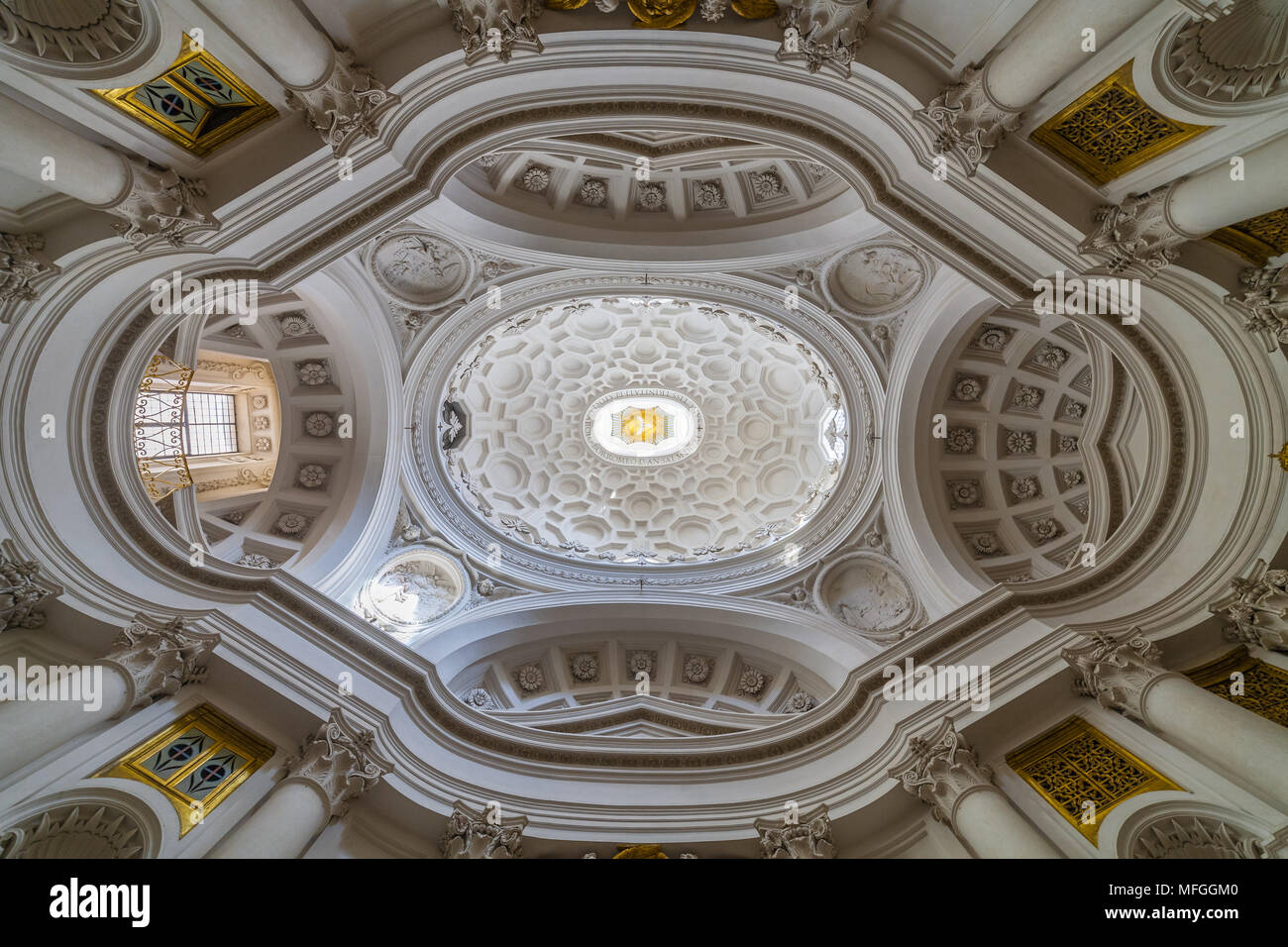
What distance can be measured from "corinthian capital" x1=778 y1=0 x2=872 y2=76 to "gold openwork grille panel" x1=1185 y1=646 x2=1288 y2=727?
10490 millimetres

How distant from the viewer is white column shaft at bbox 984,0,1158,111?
27.4ft

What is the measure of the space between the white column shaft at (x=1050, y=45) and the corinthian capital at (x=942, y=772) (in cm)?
971

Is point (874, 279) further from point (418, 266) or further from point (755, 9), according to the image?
point (418, 266)

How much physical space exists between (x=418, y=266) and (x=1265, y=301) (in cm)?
1642

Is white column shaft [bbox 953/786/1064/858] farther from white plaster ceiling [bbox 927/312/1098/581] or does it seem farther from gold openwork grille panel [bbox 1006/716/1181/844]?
white plaster ceiling [bbox 927/312/1098/581]

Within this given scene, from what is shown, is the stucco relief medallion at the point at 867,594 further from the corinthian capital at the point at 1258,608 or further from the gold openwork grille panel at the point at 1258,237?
the gold openwork grille panel at the point at 1258,237

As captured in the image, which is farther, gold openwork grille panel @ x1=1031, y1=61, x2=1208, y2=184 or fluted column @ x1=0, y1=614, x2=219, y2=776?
fluted column @ x1=0, y1=614, x2=219, y2=776

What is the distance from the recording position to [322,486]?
1967cm

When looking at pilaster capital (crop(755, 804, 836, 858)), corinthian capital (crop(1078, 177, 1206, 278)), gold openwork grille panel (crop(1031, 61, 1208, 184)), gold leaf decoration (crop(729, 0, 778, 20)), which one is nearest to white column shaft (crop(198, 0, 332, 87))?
gold leaf decoration (crop(729, 0, 778, 20))

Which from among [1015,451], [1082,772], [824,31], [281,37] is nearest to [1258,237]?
[824,31]

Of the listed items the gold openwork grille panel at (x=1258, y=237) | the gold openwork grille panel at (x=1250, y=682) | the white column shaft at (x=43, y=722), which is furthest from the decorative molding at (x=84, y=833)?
the gold openwork grille panel at (x=1258, y=237)

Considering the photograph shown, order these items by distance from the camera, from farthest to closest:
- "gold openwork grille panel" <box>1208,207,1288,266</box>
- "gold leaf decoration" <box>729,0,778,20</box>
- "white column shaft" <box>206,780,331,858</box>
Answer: "white column shaft" <box>206,780,331,858</box>
"gold leaf decoration" <box>729,0,778,20</box>
"gold openwork grille panel" <box>1208,207,1288,266</box>
